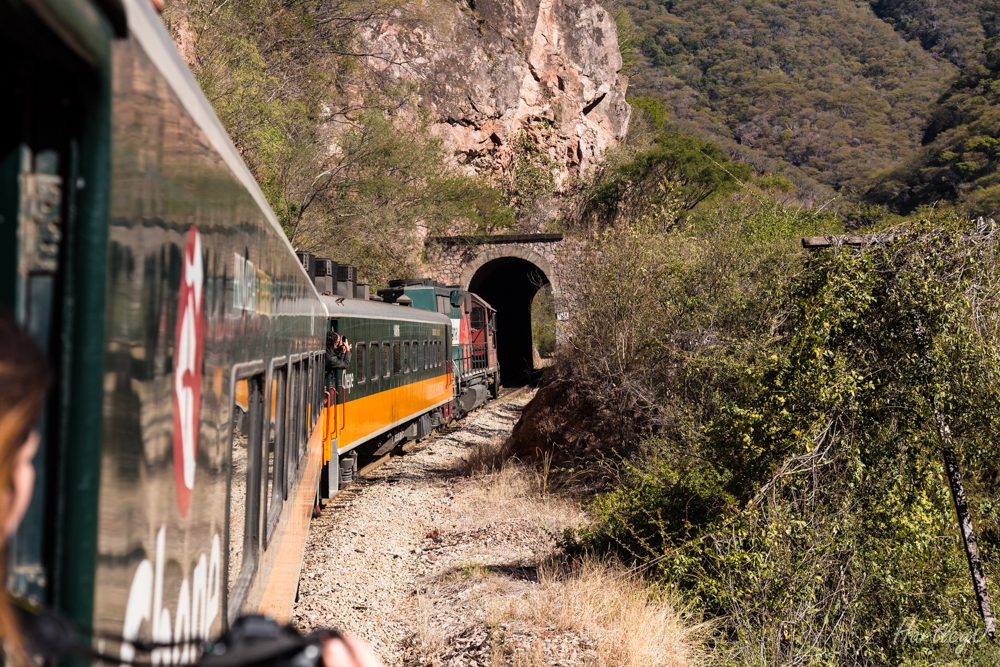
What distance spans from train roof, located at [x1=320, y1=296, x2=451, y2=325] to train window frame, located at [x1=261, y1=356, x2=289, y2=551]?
514 cm

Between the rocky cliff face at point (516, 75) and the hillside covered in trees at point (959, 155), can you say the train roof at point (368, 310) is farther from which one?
the hillside covered in trees at point (959, 155)

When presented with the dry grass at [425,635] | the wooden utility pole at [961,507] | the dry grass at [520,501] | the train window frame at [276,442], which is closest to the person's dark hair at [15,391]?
the train window frame at [276,442]

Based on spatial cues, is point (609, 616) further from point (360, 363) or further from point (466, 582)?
point (360, 363)

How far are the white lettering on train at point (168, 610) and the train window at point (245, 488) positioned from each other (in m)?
0.38

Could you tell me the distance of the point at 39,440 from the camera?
993 millimetres

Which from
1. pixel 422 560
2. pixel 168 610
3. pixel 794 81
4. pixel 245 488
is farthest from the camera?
pixel 794 81

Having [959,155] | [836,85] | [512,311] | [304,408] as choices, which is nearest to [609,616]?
[304,408]

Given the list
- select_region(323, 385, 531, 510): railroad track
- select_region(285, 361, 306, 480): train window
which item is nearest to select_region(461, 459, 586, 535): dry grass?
select_region(323, 385, 531, 510): railroad track

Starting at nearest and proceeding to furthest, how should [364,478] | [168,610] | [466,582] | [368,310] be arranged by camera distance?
[168,610] → [466,582] → [368,310] → [364,478]

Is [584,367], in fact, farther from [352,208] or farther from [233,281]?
[352,208]

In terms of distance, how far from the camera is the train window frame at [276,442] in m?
3.39

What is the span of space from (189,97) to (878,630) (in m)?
6.41

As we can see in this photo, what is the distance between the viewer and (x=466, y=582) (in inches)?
273

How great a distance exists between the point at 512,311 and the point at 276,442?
42.8 metres
